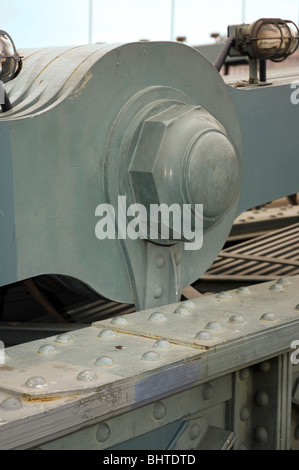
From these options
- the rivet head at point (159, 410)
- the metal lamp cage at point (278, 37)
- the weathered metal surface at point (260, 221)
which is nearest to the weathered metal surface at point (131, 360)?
the rivet head at point (159, 410)

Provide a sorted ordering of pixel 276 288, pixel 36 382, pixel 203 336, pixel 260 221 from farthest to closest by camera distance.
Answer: pixel 260 221 → pixel 276 288 → pixel 203 336 → pixel 36 382

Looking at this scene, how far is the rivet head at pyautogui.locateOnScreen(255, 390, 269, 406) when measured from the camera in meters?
2.59

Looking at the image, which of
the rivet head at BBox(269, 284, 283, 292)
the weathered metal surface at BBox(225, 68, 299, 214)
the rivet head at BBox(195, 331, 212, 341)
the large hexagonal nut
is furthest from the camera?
the weathered metal surface at BBox(225, 68, 299, 214)

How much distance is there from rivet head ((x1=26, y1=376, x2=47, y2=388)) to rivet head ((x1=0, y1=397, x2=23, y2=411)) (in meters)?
0.10

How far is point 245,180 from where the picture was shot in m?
3.25

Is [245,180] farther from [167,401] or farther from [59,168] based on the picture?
[167,401]

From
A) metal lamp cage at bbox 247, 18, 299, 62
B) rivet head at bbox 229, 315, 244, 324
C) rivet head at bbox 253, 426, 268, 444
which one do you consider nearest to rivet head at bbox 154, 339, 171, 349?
rivet head at bbox 229, 315, 244, 324

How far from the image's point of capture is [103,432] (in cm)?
204

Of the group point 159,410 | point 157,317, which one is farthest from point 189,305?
point 159,410

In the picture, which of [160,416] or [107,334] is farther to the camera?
[107,334]

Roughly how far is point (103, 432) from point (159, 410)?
0.76 feet

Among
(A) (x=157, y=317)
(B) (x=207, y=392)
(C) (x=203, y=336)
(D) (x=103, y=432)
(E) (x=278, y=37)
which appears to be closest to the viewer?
(D) (x=103, y=432)

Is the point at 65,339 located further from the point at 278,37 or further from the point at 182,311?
the point at 278,37

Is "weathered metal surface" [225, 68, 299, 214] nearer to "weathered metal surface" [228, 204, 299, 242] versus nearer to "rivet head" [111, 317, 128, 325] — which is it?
"rivet head" [111, 317, 128, 325]
